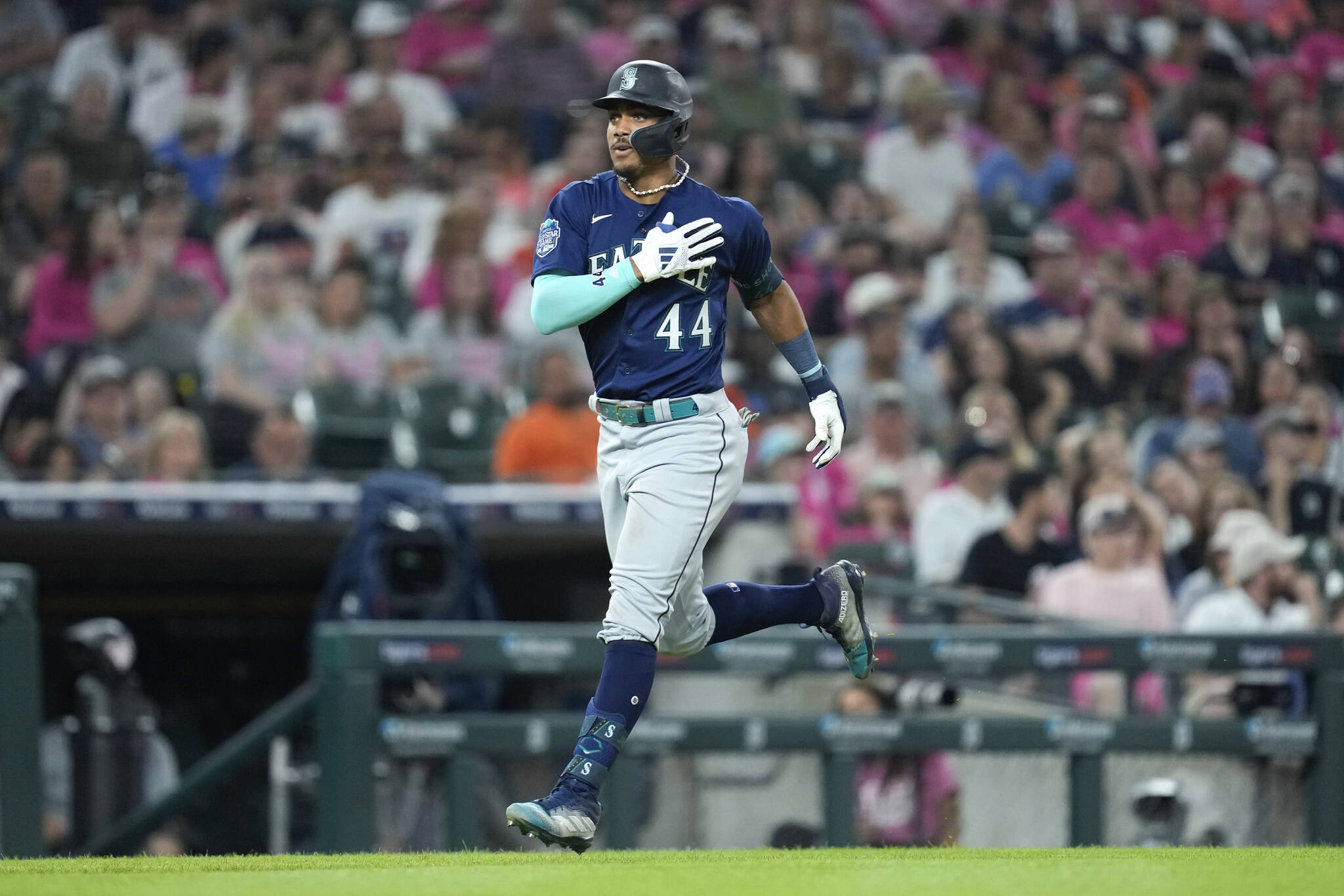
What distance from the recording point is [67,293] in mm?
9023

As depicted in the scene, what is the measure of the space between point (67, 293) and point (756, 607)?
212 inches

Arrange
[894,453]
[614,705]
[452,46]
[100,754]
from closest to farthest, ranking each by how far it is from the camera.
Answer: [614,705] → [100,754] → [894,453] → [452,46]

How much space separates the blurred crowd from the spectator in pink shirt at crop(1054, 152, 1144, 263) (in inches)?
0.9

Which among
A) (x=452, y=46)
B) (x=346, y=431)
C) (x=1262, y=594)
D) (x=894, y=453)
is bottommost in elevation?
(x=1262, y=594)

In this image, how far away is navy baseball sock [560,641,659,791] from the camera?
422 cm

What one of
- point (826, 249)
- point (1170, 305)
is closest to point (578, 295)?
point (826, 249)

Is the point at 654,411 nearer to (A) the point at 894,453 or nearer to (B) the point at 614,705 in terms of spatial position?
(B) the point at 614,705

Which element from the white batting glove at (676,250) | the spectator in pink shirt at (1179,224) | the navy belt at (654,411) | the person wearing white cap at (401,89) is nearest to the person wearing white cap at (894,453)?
the spectator in pink shirt at (1179,224)

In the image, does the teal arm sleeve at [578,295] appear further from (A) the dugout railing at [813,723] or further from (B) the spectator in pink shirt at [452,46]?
(B) the spectator in pink shirt at [452,46]

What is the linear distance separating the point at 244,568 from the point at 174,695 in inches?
30.6

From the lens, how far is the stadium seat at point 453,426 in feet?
27.7

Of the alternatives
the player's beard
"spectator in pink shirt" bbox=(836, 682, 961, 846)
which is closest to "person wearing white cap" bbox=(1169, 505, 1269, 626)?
"spectator in pink shirt" bbox=(836, 682, 961, 846)

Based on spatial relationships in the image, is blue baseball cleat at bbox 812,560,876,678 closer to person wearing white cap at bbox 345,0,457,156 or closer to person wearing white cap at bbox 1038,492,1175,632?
person wearing white cap at bbox 1038,492,1175,632

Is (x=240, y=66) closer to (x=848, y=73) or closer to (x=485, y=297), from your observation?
(x=485, y=297)
